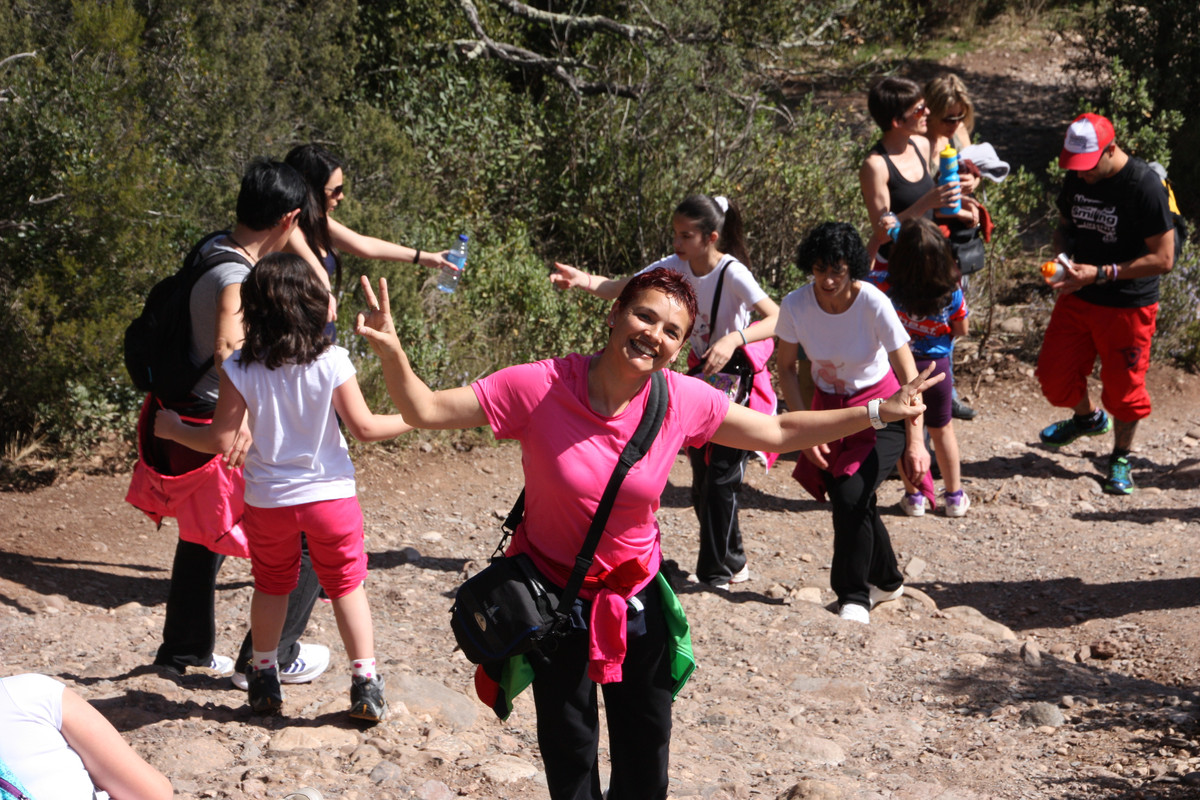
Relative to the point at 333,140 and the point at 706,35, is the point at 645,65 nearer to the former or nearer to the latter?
the point at 706,35

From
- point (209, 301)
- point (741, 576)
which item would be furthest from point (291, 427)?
point (741, 576)

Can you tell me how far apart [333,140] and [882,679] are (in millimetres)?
6017

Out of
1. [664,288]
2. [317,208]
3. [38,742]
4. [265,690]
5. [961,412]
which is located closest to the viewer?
[38,742]

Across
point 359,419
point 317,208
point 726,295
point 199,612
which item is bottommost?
point 199,612

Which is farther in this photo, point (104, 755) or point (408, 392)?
point (408, 392)

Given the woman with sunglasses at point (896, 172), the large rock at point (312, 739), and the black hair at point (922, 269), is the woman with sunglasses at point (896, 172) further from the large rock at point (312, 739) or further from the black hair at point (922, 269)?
the large rock at point (312, 739)

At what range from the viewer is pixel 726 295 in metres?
4.83

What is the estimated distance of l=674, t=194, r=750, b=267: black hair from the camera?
4.71 meters

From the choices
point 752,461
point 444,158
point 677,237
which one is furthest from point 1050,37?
point 677,237

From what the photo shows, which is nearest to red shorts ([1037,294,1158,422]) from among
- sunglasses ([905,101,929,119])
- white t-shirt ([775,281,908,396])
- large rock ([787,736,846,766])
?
sunglasses ([905,101,929,119])

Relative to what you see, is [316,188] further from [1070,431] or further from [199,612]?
[1070,431]

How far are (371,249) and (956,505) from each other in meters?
3.54

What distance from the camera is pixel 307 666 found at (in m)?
4.00

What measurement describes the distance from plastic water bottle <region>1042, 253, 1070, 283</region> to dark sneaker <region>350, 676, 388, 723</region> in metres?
4.18
